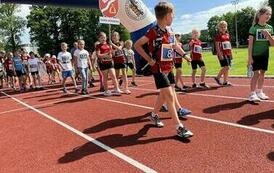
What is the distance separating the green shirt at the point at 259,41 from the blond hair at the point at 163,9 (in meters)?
3.05

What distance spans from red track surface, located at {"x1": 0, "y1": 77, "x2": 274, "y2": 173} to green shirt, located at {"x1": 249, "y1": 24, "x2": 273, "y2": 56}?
3.80ft

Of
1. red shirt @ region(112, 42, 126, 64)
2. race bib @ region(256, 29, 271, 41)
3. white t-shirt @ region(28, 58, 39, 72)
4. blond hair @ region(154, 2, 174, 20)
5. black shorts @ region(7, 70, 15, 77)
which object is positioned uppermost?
blond hair @ region(154, 2, 174, 20)

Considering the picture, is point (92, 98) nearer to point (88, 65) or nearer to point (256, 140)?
point (88, 65)

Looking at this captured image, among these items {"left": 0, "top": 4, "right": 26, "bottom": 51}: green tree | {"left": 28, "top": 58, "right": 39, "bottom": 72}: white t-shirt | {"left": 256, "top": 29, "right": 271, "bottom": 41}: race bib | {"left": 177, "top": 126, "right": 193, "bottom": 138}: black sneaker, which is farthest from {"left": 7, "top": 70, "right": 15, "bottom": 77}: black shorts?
{"left": 0, "top": 4, "right": 26, "bottom": 51}: green tree

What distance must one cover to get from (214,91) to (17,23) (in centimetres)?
7540

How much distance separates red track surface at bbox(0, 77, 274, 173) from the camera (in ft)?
17.0

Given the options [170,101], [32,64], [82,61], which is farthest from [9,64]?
[170,101]

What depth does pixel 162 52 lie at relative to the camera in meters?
6.70

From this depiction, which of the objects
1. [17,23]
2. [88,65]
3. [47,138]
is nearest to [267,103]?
[47,138]

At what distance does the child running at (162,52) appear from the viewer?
6333 mm

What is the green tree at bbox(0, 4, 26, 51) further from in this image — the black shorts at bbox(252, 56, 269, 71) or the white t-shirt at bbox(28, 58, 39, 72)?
the black shorts at bbox(252, 56, 269, 71)

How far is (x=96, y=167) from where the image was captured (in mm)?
5301

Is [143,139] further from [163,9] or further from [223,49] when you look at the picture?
[223,49]

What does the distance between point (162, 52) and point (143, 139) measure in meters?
1.51
